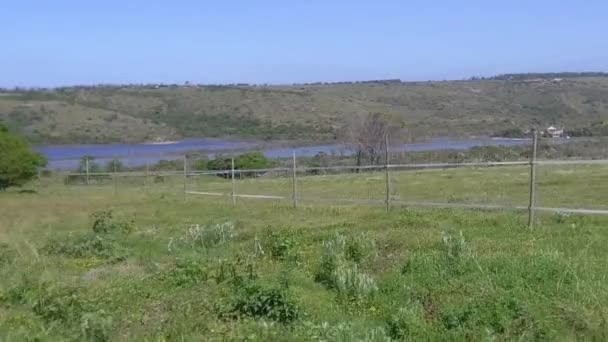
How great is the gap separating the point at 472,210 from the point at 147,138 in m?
65.8

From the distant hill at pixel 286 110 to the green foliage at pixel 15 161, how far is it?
119 ft

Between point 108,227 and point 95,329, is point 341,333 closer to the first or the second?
point 95,329

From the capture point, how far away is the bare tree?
5125cm

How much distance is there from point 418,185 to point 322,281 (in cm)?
2216

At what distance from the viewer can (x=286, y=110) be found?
9925 cm

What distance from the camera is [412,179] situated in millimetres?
35438

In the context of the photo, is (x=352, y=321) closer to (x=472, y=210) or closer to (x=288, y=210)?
(x=472, y=210)

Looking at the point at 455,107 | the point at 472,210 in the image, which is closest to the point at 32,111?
the point at 455,107

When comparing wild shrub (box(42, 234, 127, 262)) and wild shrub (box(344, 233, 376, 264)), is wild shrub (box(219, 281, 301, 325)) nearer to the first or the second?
wild shrub (box(344, 233, 376, 264))

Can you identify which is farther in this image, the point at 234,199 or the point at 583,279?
the point at 234,199

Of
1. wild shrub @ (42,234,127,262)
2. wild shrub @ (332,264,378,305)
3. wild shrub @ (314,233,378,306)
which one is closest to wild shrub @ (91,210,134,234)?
wild shrub @ (42,234,127,262)

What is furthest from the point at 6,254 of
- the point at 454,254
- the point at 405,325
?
the point at 405,325

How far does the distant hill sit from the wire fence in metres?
30.9

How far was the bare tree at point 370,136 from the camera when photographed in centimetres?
5125
